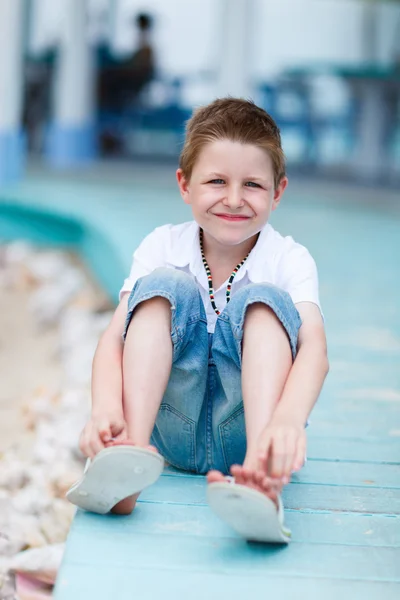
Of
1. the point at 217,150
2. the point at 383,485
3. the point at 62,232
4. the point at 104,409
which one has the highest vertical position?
the point at 217,150

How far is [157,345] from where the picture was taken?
4.81 feet

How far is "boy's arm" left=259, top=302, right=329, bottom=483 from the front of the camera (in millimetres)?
1303

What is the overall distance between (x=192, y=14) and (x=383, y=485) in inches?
385

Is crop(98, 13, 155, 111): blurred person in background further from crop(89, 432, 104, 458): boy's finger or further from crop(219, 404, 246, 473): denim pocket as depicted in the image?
crop(89, 432, 104, 458): boy's finger

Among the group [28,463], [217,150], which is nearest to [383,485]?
[217,150]

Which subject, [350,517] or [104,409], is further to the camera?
[350,517]

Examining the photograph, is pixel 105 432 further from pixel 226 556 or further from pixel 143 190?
pixel 143 190

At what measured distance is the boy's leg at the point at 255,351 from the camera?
4.60ft

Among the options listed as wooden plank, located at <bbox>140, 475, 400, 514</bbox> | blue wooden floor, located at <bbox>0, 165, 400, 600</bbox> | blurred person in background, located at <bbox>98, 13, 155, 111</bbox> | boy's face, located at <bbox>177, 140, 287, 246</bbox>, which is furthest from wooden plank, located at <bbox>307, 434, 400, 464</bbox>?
blurred person in background, located at <bbox>98, 13, 155, 111</bbox>

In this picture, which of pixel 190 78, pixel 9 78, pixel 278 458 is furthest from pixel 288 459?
pixel 190 78

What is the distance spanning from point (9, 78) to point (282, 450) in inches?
222

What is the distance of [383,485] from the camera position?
1.66m

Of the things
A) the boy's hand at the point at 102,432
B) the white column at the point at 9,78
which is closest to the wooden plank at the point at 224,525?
the boy's hand at the point at 102,432

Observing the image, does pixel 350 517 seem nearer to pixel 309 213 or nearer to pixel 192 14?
pixel 309 213
